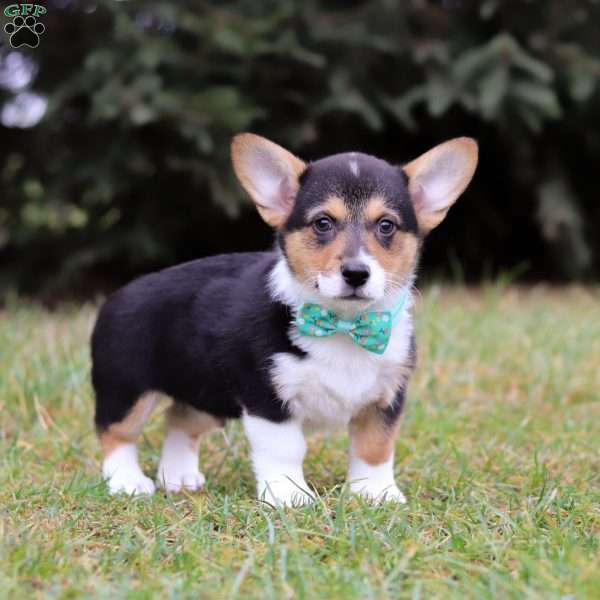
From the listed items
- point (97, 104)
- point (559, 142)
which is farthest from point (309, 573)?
point (559, 142)

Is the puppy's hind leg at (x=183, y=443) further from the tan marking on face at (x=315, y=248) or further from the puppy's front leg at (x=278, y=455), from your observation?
the tan marking on face at (x=315, y=248)

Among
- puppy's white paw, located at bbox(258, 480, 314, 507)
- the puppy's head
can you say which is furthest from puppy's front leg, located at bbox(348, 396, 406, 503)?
the puppy's head

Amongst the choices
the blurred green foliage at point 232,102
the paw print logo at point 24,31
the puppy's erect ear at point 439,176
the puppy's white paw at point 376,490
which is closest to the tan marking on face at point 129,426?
the puppy's white paw at point 376,490

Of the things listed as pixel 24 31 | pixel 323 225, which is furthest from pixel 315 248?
pixel 24 31

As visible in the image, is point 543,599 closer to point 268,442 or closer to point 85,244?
point 268,442

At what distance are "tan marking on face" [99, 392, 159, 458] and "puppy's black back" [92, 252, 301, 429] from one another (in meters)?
0.03

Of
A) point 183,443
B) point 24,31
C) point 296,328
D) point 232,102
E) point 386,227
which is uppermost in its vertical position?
point 24,31

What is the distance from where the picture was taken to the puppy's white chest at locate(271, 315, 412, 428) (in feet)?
12.3

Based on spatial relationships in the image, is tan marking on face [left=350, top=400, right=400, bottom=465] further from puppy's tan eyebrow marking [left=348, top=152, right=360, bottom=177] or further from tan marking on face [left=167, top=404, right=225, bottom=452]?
Answer: puppy's tan eyebrow marking [left=348, top=152, right=360, bottom=177]

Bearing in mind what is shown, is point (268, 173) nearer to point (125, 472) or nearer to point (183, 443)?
point (183, 443)

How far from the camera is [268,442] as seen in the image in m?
3.76

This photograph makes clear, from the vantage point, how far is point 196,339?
13.4 feet

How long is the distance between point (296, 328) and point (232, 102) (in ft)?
13.9

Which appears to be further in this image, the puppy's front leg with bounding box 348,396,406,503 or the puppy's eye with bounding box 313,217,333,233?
the puppy's front leg with bounding box 348,396,406,503
